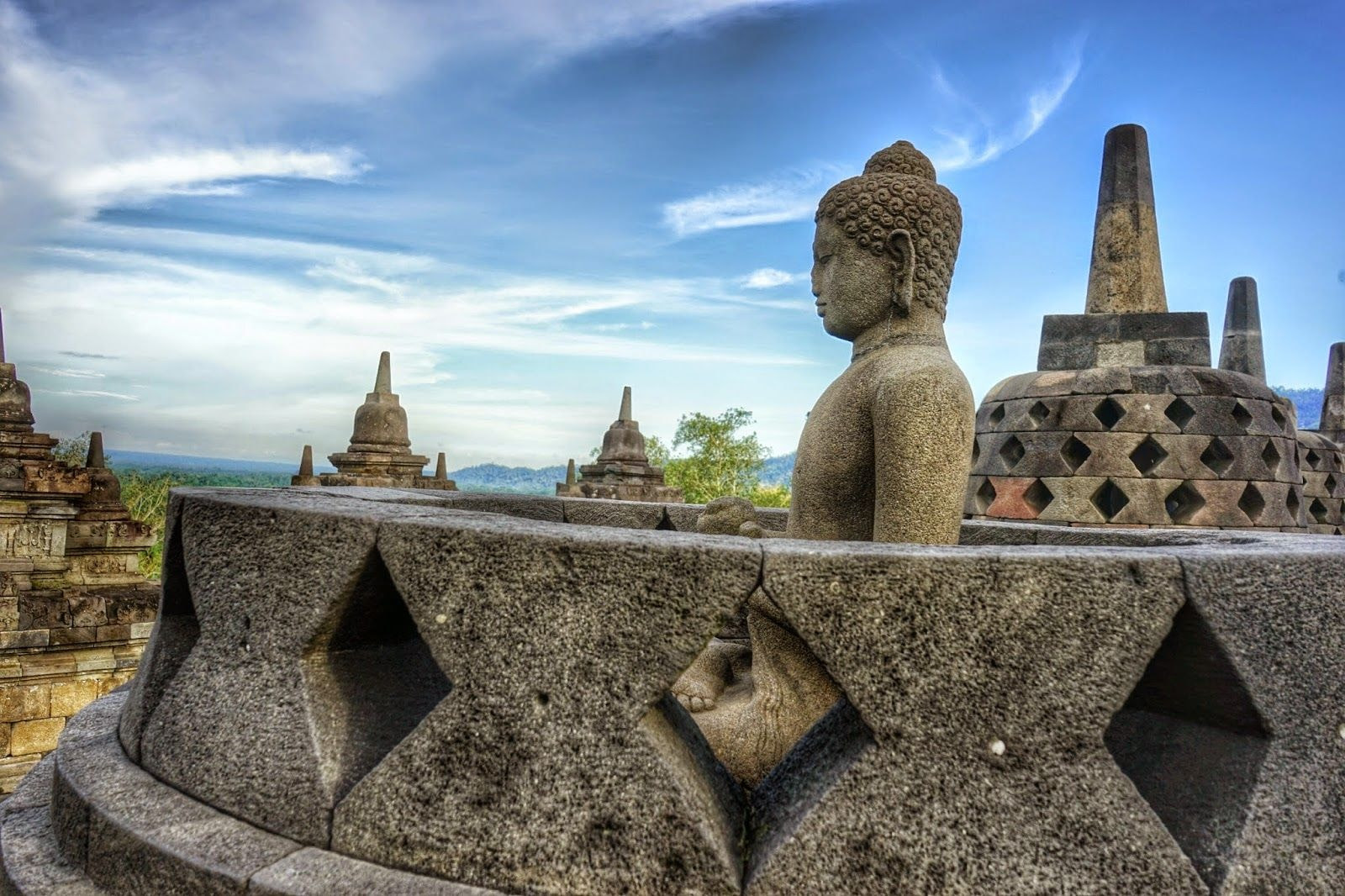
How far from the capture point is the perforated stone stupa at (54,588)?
6.84m

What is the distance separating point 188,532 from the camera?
2.01 m

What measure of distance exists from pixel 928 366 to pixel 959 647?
106 centimetres

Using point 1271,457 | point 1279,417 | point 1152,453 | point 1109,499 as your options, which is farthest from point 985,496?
point 1279,417

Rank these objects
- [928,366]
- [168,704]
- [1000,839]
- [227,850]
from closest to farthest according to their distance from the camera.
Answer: [1000,839] → [227,850] → [168,704] → [928,366]

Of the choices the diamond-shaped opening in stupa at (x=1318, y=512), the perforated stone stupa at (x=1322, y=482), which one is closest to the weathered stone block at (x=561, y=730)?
the perforated stone stupa at (x=1322, y=482)

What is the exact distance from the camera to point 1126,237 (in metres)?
6.51

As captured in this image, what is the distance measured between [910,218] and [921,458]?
0.83 meters

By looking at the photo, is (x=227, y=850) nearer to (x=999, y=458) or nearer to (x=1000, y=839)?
(x=1000, y=839)

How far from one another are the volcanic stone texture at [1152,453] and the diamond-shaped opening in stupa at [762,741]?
13.8 feet

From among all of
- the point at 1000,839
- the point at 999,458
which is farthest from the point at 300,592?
the point at 999,458

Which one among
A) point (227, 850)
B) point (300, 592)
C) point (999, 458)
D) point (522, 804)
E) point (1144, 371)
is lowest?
point (227, 850)

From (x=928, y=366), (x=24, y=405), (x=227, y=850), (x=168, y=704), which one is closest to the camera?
(x=227, y=850)

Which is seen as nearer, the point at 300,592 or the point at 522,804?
the point at 522,804

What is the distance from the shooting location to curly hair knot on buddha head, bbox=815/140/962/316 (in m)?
2.64
